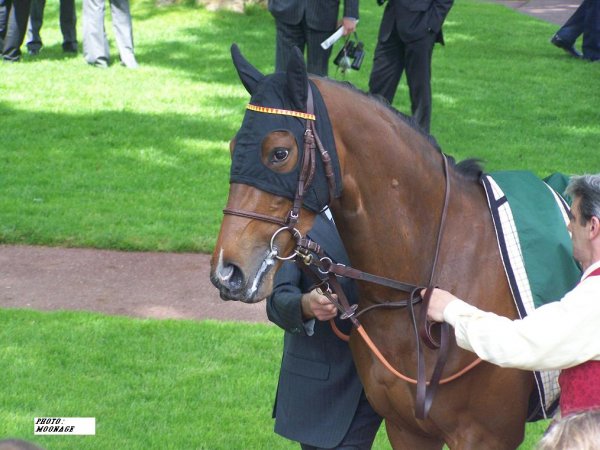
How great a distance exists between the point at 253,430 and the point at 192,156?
486cm

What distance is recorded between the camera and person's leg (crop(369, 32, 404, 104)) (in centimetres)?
996

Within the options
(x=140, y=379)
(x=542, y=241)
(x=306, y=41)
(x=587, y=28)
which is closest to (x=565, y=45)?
(x=587, y=28)

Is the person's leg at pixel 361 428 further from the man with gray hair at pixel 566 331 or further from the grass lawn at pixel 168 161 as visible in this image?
the grass lawn at pixel 168 161

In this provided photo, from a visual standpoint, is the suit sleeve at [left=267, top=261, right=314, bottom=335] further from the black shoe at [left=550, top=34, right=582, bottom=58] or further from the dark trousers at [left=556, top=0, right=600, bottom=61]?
the black shoe at [left=550, top=34, right=582, bottom=58]

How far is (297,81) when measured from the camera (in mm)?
3137

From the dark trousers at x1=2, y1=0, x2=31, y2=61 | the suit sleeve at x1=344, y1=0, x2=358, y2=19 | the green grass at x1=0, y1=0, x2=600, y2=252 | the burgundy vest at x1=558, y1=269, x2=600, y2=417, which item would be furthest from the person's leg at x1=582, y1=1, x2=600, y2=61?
the burgundy vest at x1=558, y1=269, x2=600, y2=417

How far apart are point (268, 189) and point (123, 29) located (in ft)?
34.5

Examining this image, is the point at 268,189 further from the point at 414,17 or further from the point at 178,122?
the point at 178,122

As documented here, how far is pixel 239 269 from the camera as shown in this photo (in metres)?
3.07

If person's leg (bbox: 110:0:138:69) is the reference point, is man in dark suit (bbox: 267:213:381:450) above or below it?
above

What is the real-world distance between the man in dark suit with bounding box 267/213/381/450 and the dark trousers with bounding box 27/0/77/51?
10890mm

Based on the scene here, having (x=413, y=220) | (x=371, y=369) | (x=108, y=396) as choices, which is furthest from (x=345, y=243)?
(x=108, y=396)

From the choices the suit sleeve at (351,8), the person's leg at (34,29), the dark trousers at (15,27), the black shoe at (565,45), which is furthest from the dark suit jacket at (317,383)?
the black shoe at (565,45)

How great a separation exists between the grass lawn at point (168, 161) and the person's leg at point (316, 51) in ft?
3.78
